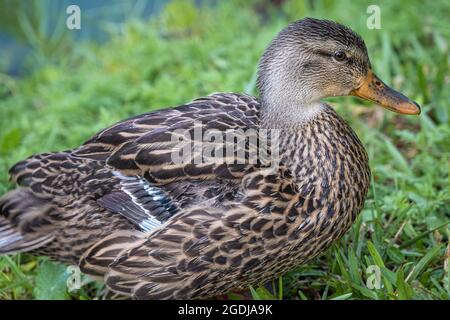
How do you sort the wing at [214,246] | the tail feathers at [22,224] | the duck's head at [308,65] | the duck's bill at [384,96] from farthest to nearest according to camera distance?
1. the tail feathers at [22,224]
2. the duck's bill at [384,96]
3. the duck's head at [308,65]
4. the wing at [214,246]

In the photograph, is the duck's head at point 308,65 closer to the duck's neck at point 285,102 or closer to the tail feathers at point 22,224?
the duck's neck at point 285,102

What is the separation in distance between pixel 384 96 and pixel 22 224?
178 centimetres

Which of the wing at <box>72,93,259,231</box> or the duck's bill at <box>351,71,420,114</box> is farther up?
the duck's bill at <box>351,71,420,114</box>

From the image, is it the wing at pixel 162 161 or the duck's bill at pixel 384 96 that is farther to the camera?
the duck's bill at pixel 384 96

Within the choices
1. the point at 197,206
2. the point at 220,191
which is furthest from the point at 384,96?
the point at 197,206

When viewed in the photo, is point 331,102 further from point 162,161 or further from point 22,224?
point 22,224

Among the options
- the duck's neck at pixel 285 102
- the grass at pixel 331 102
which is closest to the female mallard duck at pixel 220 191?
the duck's neck at pixel 285 102

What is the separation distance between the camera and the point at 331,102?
4918mm

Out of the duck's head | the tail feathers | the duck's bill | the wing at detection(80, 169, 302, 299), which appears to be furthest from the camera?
the tail feathers

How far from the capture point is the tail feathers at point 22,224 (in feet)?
11.7

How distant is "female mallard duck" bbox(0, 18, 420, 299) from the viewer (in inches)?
126

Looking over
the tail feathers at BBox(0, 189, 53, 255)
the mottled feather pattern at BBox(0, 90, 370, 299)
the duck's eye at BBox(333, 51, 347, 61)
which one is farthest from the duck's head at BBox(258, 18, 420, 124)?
the tail feathers at BBox(0, 189, 53, 255)

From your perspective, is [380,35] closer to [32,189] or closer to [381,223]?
[381,223]

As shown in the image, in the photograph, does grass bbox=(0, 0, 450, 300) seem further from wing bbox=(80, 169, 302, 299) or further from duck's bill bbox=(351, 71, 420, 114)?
duck's bill bbox=(351, 71, 420, 114)
